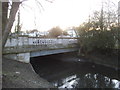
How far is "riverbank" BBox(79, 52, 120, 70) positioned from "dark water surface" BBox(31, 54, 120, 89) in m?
0.65

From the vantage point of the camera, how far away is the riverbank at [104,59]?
1723cm

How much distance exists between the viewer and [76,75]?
14.3 metres

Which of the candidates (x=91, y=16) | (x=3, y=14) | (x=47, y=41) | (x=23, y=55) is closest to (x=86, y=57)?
(x=91, y=16)

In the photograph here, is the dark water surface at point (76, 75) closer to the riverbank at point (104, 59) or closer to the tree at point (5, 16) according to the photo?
the riverbank at point (104, 59)

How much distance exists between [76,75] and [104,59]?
5.98 metres

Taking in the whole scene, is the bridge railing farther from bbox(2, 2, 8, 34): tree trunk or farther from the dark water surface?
bbox(2, 2, 8, 34): tree trunk

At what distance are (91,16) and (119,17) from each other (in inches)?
145

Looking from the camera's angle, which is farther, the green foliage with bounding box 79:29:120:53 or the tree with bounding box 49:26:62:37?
the tree with bounding box 49:26:62:37

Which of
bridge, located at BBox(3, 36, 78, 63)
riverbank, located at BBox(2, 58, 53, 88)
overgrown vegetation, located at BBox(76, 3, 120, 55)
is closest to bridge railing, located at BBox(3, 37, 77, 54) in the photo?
bridge, located at BBox(3, 36, 78, 63)

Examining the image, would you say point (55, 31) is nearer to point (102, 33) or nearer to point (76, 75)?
point (102, 33)

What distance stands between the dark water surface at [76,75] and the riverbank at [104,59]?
0.65m

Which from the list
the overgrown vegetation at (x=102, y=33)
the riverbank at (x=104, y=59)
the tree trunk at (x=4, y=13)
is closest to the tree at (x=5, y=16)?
the tree trunk at (x=4, y=13)

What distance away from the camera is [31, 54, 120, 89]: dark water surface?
37.3ft

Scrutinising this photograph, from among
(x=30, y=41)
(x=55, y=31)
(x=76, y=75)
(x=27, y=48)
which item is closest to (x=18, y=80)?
(x=27, y=48)
